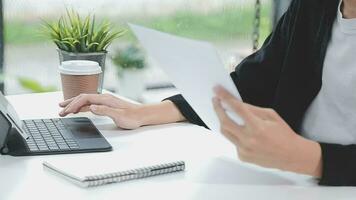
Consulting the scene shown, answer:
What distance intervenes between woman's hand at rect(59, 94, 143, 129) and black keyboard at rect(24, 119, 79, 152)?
0.06 m

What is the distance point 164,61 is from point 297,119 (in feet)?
1.42

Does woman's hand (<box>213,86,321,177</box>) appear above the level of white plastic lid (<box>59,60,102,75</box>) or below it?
above

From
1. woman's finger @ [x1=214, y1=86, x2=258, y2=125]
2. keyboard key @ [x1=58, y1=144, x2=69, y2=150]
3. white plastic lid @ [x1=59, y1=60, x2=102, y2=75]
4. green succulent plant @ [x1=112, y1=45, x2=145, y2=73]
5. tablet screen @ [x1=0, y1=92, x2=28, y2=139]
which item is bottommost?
green succulent plant @ [x1=112, y1=45, x2=145, y2=73]

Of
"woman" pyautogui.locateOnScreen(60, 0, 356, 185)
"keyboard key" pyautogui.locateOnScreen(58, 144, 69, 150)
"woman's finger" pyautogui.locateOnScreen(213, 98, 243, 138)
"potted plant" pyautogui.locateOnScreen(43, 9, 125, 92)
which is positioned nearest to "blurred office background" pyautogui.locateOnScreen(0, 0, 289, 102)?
"potted plant" pyautogui.locateOnScreen(43, 9, 125, 92)

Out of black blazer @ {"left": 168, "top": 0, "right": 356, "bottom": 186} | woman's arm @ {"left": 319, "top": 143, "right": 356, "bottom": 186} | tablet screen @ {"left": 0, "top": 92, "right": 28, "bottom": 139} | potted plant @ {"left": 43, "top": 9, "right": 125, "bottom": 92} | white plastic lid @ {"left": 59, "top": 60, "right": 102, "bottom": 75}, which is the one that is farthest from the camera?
potted plant @ {"left": 43, "top": 9, "right": 125, "bottom": 92}

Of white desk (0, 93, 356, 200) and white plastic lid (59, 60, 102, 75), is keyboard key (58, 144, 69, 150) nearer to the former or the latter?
white desk (0, 93, 356, 200)

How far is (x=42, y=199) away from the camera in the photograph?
0.97 meters

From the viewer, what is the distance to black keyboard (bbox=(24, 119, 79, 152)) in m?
1.21

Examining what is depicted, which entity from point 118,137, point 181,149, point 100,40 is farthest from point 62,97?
point 181,149

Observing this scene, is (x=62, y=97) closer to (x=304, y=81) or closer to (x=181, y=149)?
(x=181, y=149)

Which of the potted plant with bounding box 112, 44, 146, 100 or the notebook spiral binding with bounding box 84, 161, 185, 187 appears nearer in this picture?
the notebook spiral binding with bounding box 84, 161, 185, 187

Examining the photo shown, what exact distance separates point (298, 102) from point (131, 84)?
92cm

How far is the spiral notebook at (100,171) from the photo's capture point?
102 cm

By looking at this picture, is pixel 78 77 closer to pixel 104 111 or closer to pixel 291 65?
pixel 104 111
